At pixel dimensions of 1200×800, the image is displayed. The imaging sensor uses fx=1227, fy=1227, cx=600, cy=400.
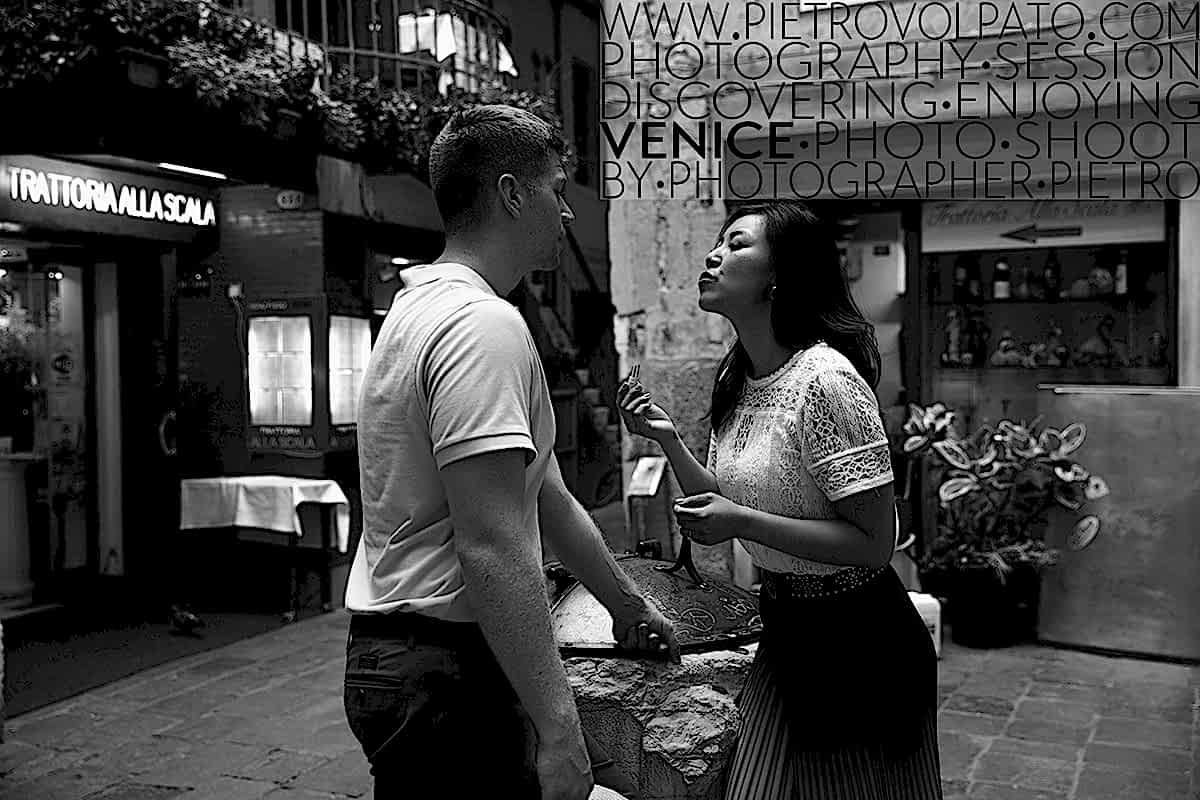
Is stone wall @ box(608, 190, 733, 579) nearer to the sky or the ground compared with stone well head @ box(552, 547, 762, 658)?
nearer to the sky

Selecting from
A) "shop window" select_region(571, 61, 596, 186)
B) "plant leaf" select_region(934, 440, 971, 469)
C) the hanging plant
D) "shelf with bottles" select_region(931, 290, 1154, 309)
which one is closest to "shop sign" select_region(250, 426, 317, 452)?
the hanging plant

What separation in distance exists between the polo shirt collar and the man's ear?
125 millimetres

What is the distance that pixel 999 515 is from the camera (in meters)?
6.93

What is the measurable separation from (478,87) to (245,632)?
4.39 metres

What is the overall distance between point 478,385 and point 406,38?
8.12 metres

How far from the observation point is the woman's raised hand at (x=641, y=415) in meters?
Result: 2.80

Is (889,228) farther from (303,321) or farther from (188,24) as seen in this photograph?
(188,24)

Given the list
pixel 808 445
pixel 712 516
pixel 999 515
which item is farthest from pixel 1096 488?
pixel 712 516

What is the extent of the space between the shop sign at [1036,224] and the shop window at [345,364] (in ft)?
12.5

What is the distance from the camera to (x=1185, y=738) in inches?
211

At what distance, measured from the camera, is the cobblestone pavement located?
193 inches

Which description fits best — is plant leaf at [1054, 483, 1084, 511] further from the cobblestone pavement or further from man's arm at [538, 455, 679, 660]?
man's arm at [538, 455, 679, 660]

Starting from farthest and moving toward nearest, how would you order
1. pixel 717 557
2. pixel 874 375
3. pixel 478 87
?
pixel 478 87 → pixel 717 557 → pixel 874 375

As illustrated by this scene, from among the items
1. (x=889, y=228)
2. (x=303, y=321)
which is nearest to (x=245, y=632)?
(x=303, y=321)
